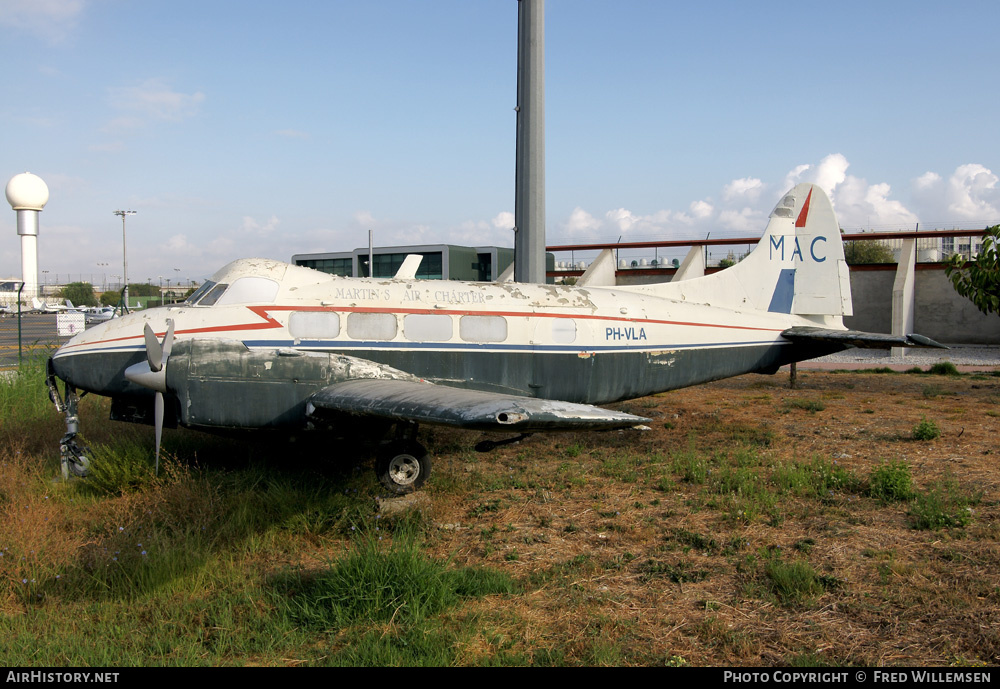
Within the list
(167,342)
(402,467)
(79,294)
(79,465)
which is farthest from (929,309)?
(79,294)

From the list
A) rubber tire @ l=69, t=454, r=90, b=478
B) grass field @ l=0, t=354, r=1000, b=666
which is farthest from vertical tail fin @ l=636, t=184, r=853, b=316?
rubber tire @ l=69, t=454, r=90, b=478

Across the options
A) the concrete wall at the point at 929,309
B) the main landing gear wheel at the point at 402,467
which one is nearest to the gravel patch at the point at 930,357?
the concrete wall at the point at 929,309

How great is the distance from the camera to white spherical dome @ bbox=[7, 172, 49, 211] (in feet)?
240

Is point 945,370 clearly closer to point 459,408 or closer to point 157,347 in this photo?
point 459,408

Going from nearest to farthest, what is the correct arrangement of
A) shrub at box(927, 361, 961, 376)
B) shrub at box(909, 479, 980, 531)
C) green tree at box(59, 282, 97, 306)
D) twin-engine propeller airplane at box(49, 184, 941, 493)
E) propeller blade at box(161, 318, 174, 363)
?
shrub at box(909, 479, 980, 531)
twin-engine propeller airplane at box(49, 184, 941, 493)
propeller blade at box(161, 318, 174, 363)
shrub at box(927, 361, 961, 376)
green tree at box(59, 282, 97, 306)

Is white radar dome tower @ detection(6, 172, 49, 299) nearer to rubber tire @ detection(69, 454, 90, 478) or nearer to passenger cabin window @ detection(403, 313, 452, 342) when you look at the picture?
rubber tire @ detection(69, 454, 90, 478)

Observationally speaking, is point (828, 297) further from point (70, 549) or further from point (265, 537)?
point (70, 549)

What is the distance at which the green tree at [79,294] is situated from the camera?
90250mm

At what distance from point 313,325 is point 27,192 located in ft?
282

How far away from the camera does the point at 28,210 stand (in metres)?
76.8

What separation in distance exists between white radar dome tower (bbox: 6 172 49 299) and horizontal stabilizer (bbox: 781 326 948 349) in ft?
276

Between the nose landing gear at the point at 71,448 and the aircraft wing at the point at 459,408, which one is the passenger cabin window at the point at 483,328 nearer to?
the aircraft wing at the point at 459,408
